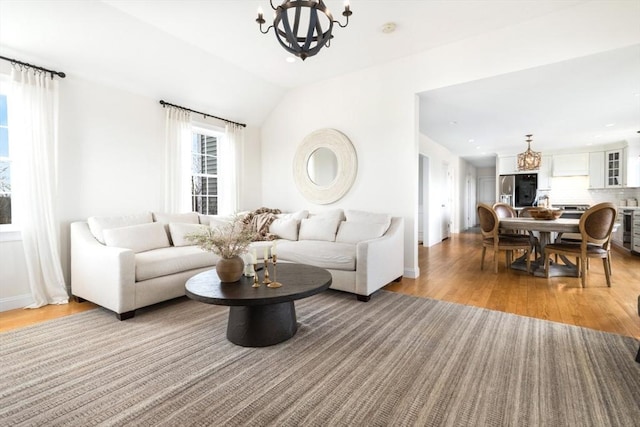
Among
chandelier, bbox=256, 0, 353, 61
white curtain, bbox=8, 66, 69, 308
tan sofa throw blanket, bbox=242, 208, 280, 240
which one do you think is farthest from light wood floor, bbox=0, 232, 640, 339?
chandelier, bbox=256, 0, 353, 61

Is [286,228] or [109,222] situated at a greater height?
[109,222]

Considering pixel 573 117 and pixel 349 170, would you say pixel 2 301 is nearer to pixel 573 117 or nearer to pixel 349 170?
pixel 349 170

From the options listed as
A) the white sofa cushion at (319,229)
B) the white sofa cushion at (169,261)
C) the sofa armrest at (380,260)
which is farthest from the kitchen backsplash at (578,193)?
the white sofa cushion at (169,261)

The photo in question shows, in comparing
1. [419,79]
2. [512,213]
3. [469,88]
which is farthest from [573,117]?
[419,79]

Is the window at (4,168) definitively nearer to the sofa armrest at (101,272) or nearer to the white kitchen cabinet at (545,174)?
the sofa armrest at (101,272)

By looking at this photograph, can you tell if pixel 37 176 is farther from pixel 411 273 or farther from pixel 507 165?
pixel 507 165

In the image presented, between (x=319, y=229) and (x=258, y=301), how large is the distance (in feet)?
7.22

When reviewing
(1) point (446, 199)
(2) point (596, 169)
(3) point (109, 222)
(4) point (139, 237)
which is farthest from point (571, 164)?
(3) point (109, 222)

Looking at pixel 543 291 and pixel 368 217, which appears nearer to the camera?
pixel 543 291

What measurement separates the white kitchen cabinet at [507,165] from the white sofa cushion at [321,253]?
7565 millimetres

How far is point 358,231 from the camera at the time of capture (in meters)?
3.83

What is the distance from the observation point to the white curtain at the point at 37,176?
9.91ft

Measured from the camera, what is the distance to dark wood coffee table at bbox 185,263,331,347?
2027 mm

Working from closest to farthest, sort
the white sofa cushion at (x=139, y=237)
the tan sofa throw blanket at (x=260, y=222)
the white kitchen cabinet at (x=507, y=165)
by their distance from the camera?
the white sofa cushion at (x=139, y=237) < the tan sofa throw blanket at (x=260, y=222) < the white kitchen cabinet at (x=507, y=165)
